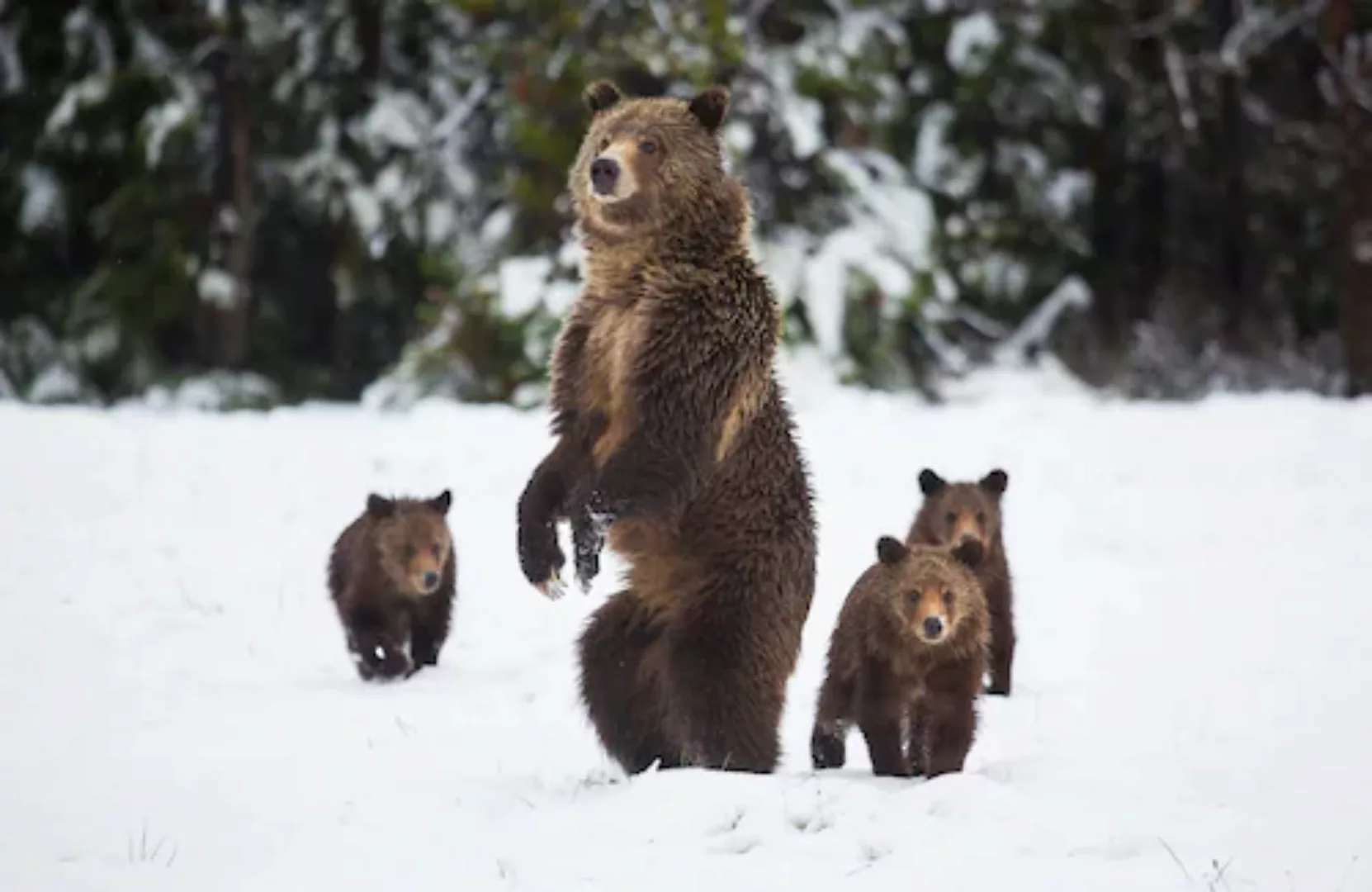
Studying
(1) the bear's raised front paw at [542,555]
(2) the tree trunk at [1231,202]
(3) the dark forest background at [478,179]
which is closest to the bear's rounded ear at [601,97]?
(1) the bear's raised front paw at [542,555]

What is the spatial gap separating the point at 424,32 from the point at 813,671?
1592 cm

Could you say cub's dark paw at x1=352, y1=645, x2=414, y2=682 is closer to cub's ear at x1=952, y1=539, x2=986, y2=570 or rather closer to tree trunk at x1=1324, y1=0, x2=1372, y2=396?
cub's ear at x1=952, y1=539, x2=986, y2=570

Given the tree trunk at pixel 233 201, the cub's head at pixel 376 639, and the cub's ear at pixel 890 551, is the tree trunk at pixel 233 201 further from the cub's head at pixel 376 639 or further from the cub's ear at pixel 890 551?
the cub's ear at pixel 890 551

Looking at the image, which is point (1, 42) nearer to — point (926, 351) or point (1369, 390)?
point (926, 351)

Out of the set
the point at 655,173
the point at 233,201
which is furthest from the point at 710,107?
the point at 233,201

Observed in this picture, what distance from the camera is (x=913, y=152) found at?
20984mm

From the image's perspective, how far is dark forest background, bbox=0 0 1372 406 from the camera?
2002 cm

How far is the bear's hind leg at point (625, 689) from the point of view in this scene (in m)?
5.68

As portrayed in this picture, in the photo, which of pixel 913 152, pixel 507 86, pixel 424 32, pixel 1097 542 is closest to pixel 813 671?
pixel 1097 542

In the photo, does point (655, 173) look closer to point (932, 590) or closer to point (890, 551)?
point (890, 551)

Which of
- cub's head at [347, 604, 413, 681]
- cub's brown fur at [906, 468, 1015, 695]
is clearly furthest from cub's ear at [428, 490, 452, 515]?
cub's brown fur at [906, 468, 1015, 695]

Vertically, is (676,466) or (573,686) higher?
(676,466)

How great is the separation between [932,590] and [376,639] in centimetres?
297

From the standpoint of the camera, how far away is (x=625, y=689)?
5699mm
